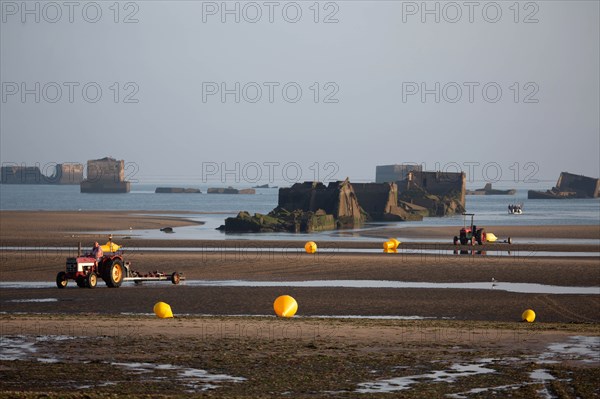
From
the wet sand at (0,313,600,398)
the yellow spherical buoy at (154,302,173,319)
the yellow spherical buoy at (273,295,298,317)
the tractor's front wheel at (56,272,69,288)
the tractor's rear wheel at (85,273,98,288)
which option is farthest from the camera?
the tractor's front wheel at (56,272,69,288)

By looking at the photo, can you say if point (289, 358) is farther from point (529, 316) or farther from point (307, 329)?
point (529, 316)

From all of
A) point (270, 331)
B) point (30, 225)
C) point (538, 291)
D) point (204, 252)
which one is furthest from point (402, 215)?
point (270, 331)

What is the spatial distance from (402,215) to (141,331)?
81.3 meters

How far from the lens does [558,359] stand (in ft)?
58.1

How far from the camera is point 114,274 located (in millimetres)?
30625

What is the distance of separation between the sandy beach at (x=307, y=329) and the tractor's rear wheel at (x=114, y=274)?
321 millimetres

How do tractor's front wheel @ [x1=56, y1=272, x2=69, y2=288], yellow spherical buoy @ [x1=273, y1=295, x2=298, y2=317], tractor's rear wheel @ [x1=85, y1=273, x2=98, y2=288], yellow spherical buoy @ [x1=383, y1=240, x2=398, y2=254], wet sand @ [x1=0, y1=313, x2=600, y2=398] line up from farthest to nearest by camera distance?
1. yellow spherical buoy @ [x1=383, y1=240, x2=398, y2=254]
2. tractor's front wheel @ [x1=56, y1=272, x2=69, y2=288]
3. tractor's rear wheel @ [x1=85, y1=273, x2=98, y2=288]
4. yellow spherical buoy @ [x1=273, y1=295, x2=298, y2=317]
5. wet sand @ [x1=0, y1=313, x2=600, y2=398]

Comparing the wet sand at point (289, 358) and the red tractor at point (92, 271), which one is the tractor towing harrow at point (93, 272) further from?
the wet sand at point (289, 358)

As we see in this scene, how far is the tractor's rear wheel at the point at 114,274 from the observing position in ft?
100

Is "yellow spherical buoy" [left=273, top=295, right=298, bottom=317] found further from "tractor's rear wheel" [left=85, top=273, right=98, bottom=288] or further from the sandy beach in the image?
"tractor's rear wheel" [left=85, top=273, right=98, bottom=288]

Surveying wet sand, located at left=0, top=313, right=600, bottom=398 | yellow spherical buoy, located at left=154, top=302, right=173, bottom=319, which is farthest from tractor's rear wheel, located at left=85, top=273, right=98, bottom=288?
yellow spherical buoy, located at left=154, top=302, right=173, bottom=319

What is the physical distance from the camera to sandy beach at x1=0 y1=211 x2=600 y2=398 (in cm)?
1542

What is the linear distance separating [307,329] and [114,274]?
36.9 ft

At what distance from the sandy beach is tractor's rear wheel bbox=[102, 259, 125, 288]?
1.05 ft
